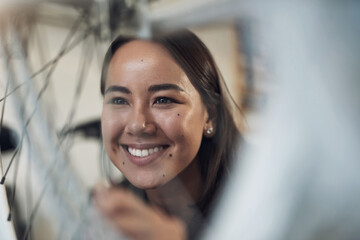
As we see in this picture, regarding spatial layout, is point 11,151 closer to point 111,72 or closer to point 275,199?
point 111,72

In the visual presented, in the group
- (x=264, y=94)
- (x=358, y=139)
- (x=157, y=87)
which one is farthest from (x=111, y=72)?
(x=358, y=139)

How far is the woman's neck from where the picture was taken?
1.16 ft

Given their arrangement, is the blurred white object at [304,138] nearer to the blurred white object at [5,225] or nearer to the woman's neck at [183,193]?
the woman's neck at [183,193]

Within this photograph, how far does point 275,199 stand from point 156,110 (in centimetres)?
14

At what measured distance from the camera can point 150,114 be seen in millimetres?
329

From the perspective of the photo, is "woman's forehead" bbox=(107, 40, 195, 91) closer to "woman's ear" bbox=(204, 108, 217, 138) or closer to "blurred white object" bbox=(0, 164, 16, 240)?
"woman's ear" bbox=(204, 108, 217, 138)

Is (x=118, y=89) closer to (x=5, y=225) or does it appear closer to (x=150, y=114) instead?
(x=150, y=114)

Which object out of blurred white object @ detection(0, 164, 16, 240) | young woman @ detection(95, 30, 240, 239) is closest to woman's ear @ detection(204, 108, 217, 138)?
young woman @ detection(95, 30, 240, 239)

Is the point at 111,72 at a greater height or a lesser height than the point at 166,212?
greater

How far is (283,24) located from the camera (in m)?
0.33

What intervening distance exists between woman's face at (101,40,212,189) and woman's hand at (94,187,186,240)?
0.03m

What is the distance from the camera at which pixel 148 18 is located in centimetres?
37

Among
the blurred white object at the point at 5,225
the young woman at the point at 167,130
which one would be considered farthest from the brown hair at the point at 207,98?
the blurred white object at the point at 5,225

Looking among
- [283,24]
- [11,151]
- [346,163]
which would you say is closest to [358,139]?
[346,163]
